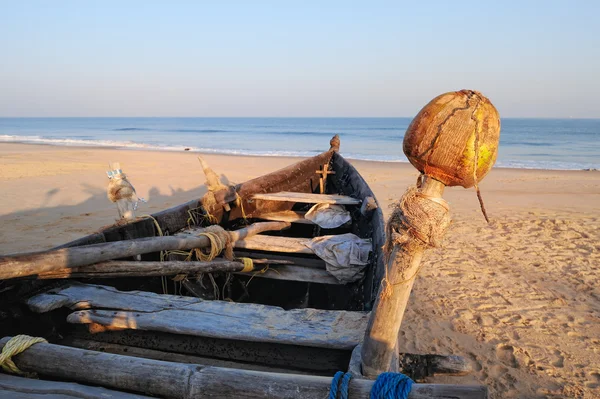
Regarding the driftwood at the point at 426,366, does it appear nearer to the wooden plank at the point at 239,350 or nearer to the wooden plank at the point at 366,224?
the wooden plank at the point at 366,224

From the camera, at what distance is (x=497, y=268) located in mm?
5922

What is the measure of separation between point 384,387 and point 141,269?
6.48ft

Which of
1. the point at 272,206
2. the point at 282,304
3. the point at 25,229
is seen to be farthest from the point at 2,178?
the point at 282,304

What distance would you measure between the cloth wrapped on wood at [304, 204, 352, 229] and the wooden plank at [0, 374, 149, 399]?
10.6 feet

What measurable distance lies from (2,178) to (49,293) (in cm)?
1245

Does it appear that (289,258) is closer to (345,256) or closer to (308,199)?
(345,256)

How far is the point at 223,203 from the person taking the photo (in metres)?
4.71

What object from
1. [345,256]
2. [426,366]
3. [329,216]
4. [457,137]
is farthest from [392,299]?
[329,216]

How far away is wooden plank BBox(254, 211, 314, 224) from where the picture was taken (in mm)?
4938

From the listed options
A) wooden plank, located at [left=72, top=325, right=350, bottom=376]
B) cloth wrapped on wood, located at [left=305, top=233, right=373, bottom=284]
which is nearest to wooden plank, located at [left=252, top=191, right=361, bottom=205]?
cloth wrapped on wood, located at [left=305, top=233, right=373, bottom=284]

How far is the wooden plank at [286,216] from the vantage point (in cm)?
494

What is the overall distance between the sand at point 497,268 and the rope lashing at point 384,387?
2.32 meters

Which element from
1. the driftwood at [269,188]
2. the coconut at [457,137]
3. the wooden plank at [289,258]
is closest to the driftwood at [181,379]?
the coconut at [457,137]

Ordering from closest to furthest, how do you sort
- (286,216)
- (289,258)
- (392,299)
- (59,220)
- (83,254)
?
1. (392,299)
2. (83,254)
3. (289,258)
4. (286,216)
5. (59,220)
